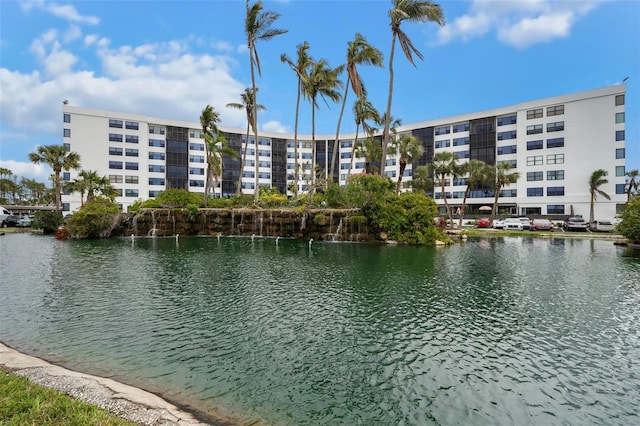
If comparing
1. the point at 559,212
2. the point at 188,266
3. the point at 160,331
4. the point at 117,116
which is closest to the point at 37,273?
the point at 188,266

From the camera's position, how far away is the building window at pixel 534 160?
70800 mm

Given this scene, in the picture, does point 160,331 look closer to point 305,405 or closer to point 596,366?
point 305,405

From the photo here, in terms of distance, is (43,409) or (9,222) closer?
(43,409)

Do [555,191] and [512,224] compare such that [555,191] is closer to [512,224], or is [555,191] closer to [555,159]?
[555,159]

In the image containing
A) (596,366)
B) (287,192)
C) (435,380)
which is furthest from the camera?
(287,192)

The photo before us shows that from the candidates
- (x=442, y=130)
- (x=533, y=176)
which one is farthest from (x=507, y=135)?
(x=442, y=130)

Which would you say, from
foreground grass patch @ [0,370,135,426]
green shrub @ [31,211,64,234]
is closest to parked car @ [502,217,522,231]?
foreground grass patch @ [0,370,135,426]

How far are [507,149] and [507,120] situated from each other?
6.56m

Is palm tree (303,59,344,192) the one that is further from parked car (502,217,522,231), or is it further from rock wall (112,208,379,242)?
parked car (502,217,522,231)

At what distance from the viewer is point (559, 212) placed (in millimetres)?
67438

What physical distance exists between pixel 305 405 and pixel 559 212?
7785 centimetres

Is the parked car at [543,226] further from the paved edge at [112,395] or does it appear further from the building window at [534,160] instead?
the paved edge at [112,395]

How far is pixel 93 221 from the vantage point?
137 ft

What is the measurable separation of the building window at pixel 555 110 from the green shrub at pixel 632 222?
39645mm
